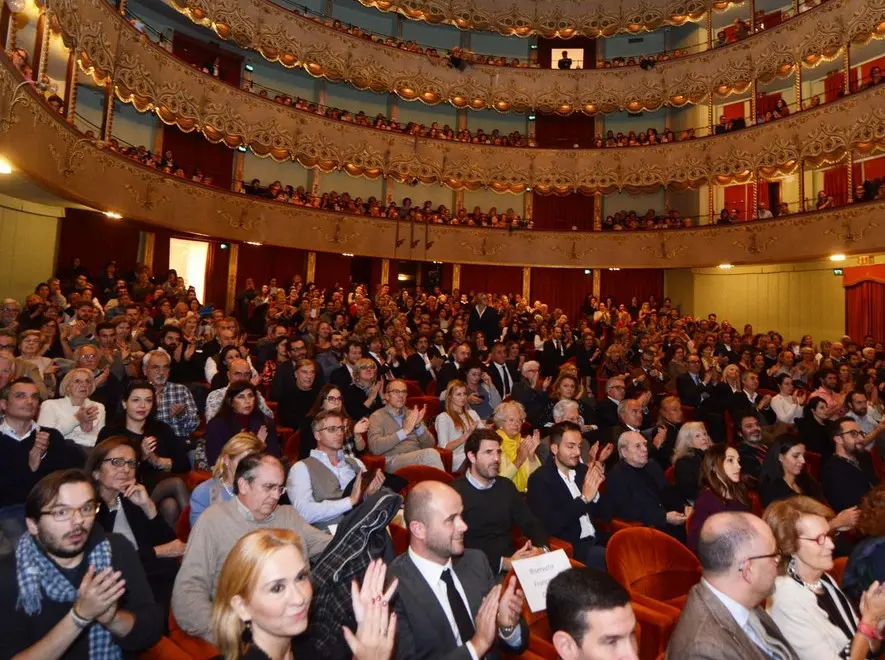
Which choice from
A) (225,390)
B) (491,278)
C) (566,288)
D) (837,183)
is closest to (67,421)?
(225,390)

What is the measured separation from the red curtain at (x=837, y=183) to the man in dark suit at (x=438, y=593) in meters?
14.9

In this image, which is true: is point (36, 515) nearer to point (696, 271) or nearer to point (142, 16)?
point (142, 16)

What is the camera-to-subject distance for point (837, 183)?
14.4 metres

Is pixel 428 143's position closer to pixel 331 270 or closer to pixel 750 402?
pixel 331 270

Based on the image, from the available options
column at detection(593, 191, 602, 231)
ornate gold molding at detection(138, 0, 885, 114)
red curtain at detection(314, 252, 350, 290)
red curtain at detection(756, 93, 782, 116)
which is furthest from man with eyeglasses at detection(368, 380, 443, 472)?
red curtain at detection(756, 93, 782, 116)

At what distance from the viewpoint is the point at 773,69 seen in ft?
45.4

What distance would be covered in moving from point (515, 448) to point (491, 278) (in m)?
13.2

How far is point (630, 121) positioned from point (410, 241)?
733 cm

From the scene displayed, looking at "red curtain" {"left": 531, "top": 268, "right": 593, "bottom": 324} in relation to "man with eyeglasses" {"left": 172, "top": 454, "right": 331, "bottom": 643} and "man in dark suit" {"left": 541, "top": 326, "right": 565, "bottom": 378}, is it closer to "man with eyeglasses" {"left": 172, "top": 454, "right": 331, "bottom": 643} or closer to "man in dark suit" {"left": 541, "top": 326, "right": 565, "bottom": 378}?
"man in dark suit" {"left": 541, "top": 326, "right": 565, "bottom": 378}

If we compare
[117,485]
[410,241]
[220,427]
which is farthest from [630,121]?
[117,485]

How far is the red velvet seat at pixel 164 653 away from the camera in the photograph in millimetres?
2094

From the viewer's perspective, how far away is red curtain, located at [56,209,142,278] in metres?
11.4

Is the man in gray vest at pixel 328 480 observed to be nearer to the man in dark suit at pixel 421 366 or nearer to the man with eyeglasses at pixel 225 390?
the man with eyeglasses at pixel 225 390

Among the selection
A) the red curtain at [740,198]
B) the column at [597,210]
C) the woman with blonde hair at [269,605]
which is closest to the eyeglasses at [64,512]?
the woman with blonde hair at [269,605]
